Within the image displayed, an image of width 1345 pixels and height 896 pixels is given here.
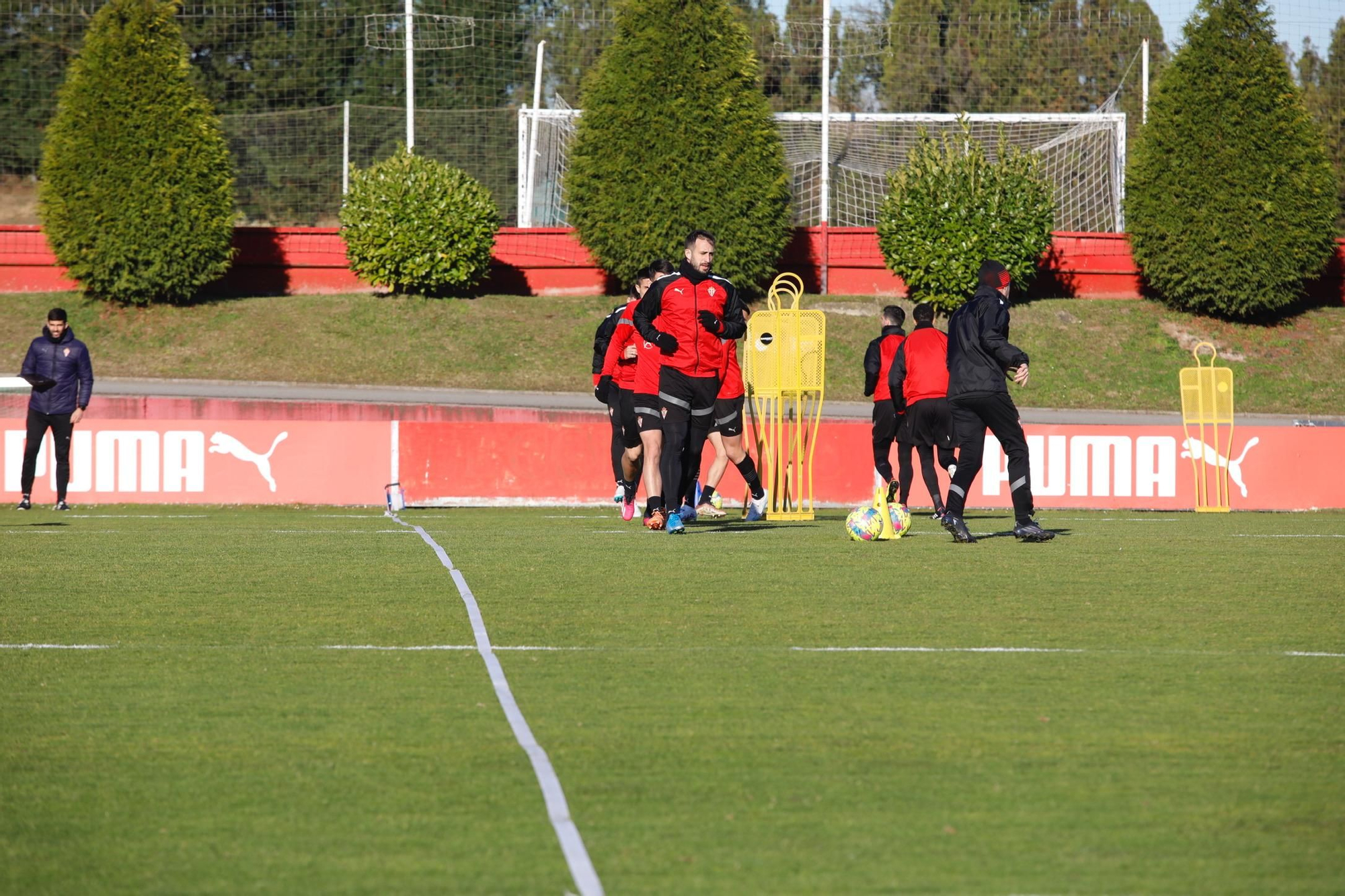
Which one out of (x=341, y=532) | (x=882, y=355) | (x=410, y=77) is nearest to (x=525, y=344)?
(x=410, y=77)

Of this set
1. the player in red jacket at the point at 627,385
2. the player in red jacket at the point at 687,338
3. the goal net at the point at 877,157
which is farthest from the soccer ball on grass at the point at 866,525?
the goal net at the point at 877,157

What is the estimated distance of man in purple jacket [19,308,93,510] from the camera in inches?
628

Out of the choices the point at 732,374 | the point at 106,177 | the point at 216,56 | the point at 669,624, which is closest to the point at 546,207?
the point at 106,177

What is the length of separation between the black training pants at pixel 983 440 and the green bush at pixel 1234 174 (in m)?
24.4

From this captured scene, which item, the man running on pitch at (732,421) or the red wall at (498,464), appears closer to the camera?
the man running on pitch at (732,421)

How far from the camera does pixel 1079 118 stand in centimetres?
3834

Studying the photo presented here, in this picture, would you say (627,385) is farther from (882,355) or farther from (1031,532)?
(1031,532)

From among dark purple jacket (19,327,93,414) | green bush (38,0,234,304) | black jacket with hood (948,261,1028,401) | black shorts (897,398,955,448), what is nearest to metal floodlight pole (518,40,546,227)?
green bush (38,0,234,304)

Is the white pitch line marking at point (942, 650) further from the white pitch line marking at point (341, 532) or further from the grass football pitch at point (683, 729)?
the white pitch line marking at point (341, 532)

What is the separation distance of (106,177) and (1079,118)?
22681 millimetres

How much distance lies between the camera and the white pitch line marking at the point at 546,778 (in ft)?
11.8

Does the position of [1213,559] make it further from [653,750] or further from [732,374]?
[653,750]

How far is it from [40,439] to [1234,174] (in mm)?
26234

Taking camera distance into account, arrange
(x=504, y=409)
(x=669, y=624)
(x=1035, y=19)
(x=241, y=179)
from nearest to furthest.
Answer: (x=669, y=624) < (x=504, y=409) < (x=1035, y=19) < (x=241, y=179)
